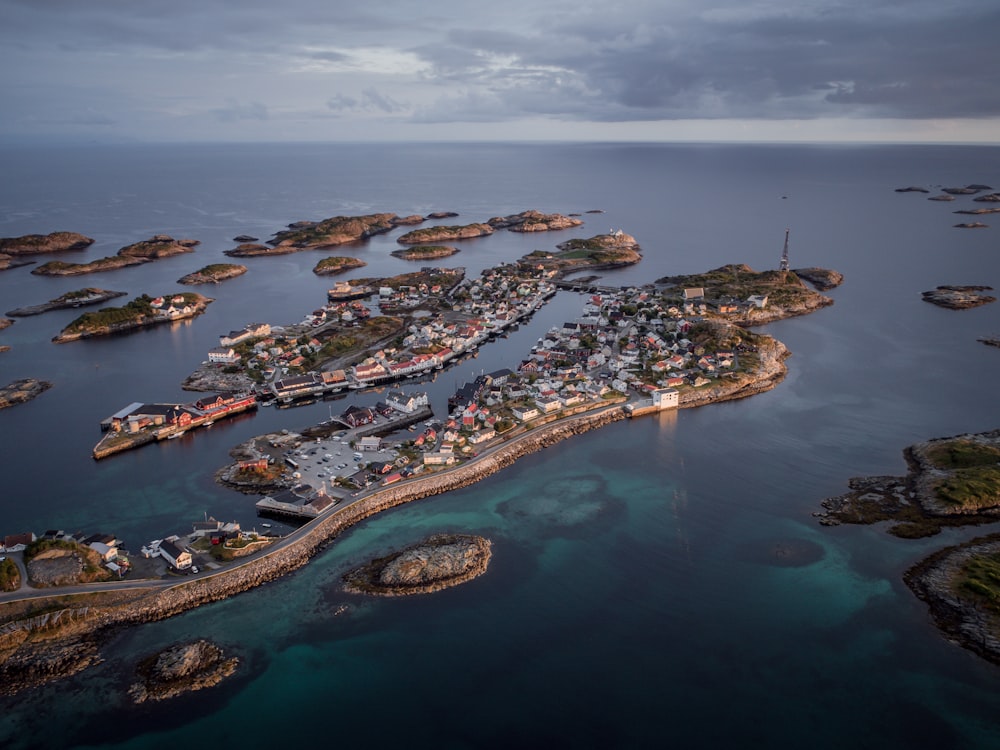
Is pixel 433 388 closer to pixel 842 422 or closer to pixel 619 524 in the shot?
pixel 619 524

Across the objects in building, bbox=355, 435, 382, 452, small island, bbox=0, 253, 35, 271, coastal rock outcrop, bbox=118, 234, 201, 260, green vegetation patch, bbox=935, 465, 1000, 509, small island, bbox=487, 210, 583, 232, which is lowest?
green vegetation patch, bbox=935, 465, 1000, 509

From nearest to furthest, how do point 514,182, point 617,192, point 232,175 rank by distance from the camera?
point 617,192 < point 514,182 < point 232,175

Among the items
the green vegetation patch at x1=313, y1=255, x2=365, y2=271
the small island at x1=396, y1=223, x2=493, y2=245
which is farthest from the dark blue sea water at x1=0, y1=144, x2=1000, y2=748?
the small island at x1=396, y1=223, x2=493, y2=245

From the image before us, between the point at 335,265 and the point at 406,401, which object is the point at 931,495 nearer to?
the point at 406,401

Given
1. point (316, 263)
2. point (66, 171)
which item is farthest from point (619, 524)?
point (66, 171)

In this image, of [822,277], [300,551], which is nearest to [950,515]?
[300,551]

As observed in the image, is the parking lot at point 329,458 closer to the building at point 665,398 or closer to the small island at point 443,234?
the building at point 665,398

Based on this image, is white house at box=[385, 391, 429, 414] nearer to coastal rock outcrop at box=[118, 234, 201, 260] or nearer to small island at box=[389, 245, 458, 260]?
small island at box=[389, 245, 458, 260]
